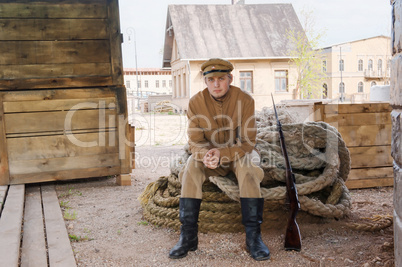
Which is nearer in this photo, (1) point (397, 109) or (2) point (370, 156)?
(1) point (397, 109)

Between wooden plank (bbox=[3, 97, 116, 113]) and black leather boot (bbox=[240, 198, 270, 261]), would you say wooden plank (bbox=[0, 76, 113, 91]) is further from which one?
black leather boot (bbox=[240, 198, 270, 261])

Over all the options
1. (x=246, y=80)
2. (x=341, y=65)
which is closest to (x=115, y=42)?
(x=246, y=80)

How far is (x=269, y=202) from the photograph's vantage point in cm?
325

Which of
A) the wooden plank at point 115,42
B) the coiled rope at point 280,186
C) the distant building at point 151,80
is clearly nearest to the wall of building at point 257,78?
the wooden plank at point 115,42

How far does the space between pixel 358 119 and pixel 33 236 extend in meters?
3.55

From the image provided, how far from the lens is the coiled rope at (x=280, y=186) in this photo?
10.4ft

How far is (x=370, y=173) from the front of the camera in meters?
4.52

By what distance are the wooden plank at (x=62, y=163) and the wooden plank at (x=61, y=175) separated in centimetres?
4

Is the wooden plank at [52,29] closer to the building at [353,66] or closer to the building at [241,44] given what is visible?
the building at [241,44]

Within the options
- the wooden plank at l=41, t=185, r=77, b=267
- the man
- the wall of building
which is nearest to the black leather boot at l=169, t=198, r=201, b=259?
the man

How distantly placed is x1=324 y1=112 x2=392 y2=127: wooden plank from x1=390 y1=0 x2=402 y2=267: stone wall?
7.89ft

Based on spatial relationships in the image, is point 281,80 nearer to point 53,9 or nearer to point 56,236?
point 53,9

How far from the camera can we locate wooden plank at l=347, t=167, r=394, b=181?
448 cm

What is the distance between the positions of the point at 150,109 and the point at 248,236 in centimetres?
2399
